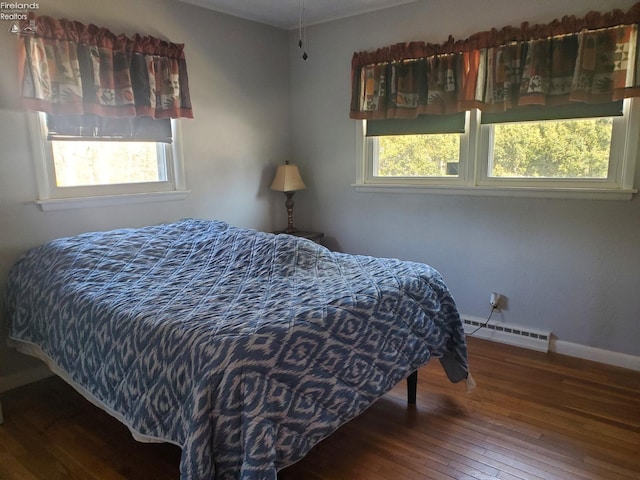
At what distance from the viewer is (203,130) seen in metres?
3.46

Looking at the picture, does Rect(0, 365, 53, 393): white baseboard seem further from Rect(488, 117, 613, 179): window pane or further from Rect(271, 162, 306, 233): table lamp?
Rect(488, 117, 613, 179): window pane

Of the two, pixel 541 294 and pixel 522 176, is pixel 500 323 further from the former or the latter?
pixel 522 176

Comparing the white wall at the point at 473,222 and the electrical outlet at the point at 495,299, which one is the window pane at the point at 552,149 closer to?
the white wall at the point at 473,222

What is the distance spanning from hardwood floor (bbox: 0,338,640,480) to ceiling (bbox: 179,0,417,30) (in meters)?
2.74

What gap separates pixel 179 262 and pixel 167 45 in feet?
5.21

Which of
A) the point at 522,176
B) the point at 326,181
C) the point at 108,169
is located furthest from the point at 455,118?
the point at 108,169

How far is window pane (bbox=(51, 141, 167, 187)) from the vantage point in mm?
2799

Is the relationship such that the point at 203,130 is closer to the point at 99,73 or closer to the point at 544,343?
the point at 99,73

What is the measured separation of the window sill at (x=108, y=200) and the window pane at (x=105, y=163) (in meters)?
0.11

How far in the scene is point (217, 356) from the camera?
1.47 metres

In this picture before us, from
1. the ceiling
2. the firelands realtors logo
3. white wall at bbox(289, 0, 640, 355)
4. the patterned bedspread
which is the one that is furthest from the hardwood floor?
the ceiling

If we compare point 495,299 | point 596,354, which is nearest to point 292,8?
point 495,299

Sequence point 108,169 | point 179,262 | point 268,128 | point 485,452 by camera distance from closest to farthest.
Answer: point 485,452 → point 179,262 → point 108,169 → point 268,128

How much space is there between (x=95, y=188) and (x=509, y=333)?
3018 millimetres
